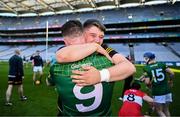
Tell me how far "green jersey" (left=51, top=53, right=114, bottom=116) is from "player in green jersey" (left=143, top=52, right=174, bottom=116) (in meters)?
5.88

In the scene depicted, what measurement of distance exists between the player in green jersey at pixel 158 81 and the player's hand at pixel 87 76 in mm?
6102

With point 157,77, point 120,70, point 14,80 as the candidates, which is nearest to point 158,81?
point 157,77

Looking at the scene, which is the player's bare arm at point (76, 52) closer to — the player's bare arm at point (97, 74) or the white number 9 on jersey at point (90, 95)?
the player's bare arm at point (97, 74)

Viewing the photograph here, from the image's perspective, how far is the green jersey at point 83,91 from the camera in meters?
2.73

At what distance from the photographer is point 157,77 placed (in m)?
8.70

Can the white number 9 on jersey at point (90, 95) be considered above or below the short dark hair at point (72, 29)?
below

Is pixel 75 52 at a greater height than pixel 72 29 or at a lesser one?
lesser

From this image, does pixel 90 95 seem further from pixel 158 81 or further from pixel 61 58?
pixel 158 81

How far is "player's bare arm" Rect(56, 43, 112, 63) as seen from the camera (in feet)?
8.77

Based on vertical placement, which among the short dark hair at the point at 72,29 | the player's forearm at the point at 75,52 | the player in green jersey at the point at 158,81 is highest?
the short dark hair at the point at 72,29

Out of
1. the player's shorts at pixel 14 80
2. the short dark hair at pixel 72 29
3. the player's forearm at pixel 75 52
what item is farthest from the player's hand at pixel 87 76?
the player's shorts at pixel 14 80

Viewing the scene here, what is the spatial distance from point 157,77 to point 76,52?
6.40 metres

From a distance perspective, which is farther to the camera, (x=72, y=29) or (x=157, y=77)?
(x=157, y=77)

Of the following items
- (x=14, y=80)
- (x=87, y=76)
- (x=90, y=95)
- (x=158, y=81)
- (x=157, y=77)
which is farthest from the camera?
(x=14, y=80)
